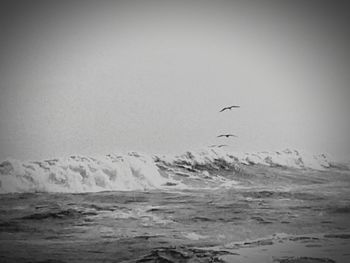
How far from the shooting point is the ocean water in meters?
5.10

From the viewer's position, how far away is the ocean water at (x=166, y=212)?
5102mm

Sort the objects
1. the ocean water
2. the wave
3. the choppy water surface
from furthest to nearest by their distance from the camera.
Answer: the wave
the ocean water
the choppy water surface

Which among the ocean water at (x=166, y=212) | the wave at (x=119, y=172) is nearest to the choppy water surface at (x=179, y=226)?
the ocean water at (x=166, y=212)

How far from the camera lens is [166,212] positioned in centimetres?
836

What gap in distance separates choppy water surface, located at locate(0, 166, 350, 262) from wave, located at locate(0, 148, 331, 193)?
4.62ft

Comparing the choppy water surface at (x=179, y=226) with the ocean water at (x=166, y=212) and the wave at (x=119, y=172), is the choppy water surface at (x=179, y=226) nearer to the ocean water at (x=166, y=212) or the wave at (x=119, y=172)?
the ocean water at (x=166, y=212)

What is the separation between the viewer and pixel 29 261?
15.1 ft

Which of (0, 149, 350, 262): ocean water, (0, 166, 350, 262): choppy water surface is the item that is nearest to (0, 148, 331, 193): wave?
(0, 149, 350, 262): ocean water

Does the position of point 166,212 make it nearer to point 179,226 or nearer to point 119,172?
point 179,226

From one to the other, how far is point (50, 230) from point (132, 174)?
7680mm

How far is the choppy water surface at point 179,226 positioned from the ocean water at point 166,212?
0.06ft

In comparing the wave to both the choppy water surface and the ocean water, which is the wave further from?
the choppy water surface

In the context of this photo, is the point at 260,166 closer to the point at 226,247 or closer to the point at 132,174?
the point at 132,174

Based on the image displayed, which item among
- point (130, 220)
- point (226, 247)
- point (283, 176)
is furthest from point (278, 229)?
point (283, 176)
